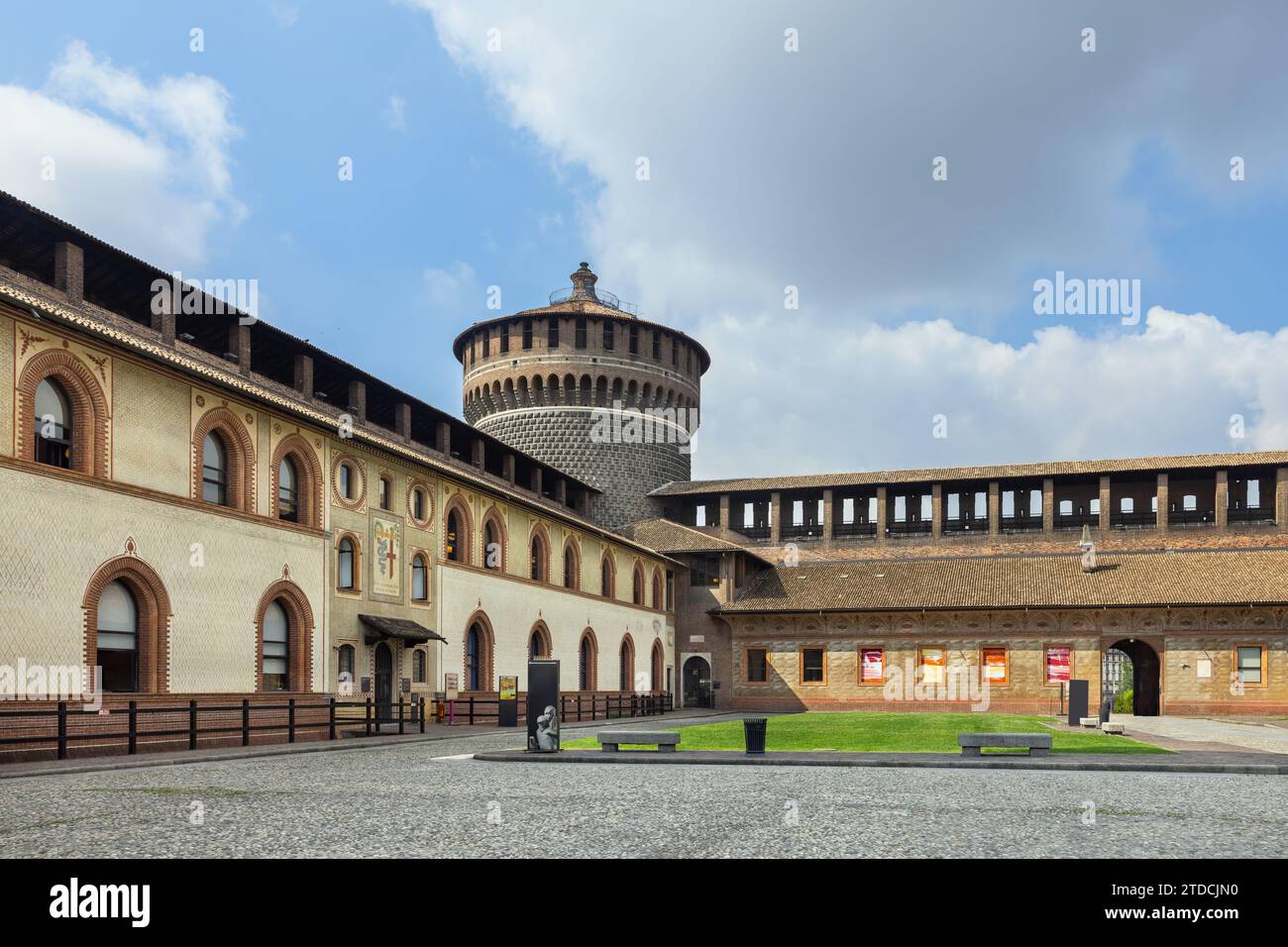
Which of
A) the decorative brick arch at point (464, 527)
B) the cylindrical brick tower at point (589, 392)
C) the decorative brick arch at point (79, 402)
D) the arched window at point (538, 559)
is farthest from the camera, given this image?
the cylindrical brick tower at point (589, 392)

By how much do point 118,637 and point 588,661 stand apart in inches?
992

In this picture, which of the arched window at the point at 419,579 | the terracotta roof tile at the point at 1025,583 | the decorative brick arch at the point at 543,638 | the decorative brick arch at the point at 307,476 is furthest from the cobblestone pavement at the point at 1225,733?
the decorative brick arch at the point at 307,476

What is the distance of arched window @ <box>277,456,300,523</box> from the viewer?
27.1m

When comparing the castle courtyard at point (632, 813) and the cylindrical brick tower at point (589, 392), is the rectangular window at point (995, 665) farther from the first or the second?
the castle courtyard at point (632, 813)

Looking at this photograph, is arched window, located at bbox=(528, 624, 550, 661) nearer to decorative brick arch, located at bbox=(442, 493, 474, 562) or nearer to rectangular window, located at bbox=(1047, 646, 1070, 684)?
decorative brick arch, located at bbox=(442, 493, 474, 562)

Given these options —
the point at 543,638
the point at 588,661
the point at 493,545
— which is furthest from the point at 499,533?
the point at 588,661

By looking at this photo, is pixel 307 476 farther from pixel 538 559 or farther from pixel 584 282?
pixel 584 282

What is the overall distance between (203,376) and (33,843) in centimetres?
1608

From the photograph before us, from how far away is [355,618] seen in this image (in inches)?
1160

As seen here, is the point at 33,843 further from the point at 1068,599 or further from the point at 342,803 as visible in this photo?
the point at 1068,599

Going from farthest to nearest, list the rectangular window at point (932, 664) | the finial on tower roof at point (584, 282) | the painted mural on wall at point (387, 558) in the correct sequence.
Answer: the finial on tower roof at point (584, 282) < the rectangular window at point (932, 664) < the painted mural on wall at point (387, 558)

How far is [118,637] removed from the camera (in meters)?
21.8

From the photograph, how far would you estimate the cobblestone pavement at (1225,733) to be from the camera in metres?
25.2

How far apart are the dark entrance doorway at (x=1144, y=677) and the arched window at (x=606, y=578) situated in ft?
68.3
